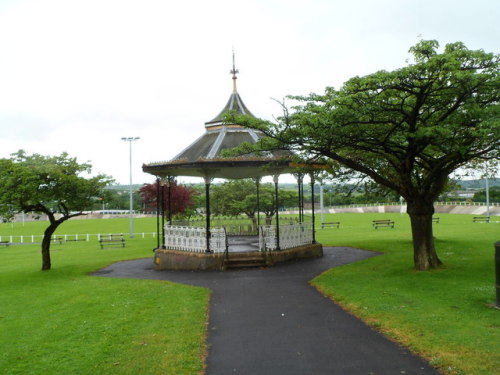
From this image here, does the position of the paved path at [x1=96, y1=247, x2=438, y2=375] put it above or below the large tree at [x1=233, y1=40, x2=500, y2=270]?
below

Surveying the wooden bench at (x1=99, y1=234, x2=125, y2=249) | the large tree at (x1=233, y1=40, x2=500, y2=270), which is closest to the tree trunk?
the large tree at (x1=233, y1=40, x2=500, y2=270)

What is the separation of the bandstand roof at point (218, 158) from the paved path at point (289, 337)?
5.12m

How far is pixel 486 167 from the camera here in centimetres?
1911

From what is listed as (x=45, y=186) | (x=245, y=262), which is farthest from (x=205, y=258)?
(x=45, y=186)

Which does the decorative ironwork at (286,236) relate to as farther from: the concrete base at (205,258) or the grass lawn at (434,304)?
the grass lawn at (434,304)

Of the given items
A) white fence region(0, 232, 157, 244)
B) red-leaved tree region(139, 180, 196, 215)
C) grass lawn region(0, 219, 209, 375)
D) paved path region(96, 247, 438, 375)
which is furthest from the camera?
white fence region(0, 232, 157, 244)

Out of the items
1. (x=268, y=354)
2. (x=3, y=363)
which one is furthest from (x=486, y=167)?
(x=3, y=363)

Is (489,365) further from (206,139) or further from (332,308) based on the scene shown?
(206,139)

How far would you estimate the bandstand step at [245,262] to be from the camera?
53.9ft

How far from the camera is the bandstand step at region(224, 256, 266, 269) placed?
1642 centimetres

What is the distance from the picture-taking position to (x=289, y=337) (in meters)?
7.68

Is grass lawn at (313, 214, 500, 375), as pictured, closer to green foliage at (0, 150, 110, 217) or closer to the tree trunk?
the tree trunk

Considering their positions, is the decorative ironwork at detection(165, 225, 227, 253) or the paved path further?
the decorative ironwork at detection(165, 225, 227, 253)

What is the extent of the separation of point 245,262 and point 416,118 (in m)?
8.28
